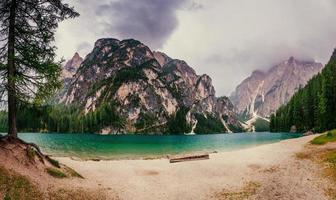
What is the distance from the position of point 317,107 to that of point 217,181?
352ft

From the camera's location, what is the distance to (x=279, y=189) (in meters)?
22.9

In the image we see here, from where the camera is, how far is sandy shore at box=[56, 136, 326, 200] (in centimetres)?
2247

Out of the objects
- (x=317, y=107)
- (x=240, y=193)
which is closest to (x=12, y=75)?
(x=240, y=193)

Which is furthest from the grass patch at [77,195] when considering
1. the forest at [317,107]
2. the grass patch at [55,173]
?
the forest at [317,107]

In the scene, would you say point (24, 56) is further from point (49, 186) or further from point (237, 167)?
point (237, 167)

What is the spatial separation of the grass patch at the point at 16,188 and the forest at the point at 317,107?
354 feet

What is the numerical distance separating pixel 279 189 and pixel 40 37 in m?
23.9

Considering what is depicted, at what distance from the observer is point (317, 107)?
119m

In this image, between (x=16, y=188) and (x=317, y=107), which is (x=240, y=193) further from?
(x=317, y=107)

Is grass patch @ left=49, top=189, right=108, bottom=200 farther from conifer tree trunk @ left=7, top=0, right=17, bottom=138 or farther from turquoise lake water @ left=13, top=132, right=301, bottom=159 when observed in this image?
turquoise lake water @ left=13, top=132, right=301, bottom=159

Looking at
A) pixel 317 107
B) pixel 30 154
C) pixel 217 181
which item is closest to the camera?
pixel 30 154

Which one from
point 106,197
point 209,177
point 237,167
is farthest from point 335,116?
point 106,197

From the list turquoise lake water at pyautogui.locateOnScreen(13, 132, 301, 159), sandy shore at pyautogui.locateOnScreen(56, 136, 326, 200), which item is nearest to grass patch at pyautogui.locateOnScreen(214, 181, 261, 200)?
sandy shore at pyautogui.locateOnScreen(56, 136, 326, 200)

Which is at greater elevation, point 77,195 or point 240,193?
point 77,195
